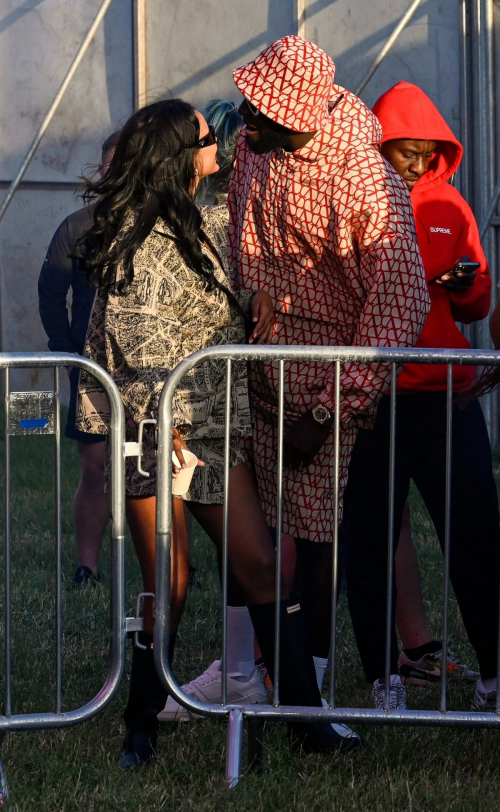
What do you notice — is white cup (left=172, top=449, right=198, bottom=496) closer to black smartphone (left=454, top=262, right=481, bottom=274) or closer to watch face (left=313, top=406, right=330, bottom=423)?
watch face (left=313, top=406, right=330, bottom=423)

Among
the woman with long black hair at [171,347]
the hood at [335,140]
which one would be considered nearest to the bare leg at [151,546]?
the woman with long black hair at [171,347]

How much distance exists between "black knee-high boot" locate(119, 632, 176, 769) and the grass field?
6cm

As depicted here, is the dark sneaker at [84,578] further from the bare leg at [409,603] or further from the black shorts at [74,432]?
the bare leg at [409,603]

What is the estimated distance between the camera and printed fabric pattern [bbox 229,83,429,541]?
9.50 feet

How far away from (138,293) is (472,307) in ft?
4.04

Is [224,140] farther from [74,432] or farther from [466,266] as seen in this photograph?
[74,432]

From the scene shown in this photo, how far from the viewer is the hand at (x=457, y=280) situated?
130 inches

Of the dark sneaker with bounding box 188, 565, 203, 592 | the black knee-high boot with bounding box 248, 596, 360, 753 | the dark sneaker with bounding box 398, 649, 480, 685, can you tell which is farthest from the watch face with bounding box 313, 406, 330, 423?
the dark sneaker with bounding box 188, 565, 203, 592

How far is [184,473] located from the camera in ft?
8.91

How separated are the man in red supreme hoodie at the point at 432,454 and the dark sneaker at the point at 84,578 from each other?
1.87 metres

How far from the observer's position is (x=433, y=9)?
10.0 m

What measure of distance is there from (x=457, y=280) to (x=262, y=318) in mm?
719

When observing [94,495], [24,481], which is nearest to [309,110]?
[94,495]

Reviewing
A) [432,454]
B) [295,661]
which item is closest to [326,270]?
[432,454]
